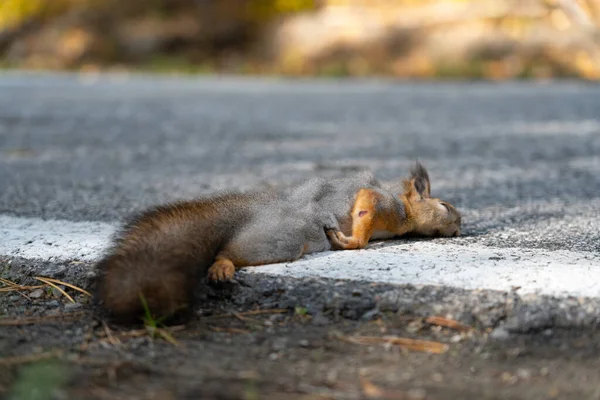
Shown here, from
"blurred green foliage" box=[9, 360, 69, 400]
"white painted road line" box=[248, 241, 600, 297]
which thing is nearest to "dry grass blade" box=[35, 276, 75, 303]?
"white painted road line" box=[248, 241, 600, 297]

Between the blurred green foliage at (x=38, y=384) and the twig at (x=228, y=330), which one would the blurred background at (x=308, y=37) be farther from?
the blurred green foliage at (x=38, y=384)

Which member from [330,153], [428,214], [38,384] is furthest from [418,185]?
[330,153]

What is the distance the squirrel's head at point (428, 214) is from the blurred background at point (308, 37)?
1023 centimetres

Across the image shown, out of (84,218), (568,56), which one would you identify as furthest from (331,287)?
(568,56)

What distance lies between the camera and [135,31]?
17781 mm

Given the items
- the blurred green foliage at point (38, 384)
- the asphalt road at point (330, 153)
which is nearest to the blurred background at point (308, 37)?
the asphalt road at point (330, 153)

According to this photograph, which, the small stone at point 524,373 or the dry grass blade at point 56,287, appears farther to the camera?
the dry grass blade at point 56,287

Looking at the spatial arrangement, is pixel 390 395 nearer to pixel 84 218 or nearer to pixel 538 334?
pixel 538 334

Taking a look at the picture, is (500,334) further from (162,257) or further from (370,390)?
(162,257)

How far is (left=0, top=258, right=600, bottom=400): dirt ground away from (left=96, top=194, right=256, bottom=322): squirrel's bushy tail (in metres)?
0.09

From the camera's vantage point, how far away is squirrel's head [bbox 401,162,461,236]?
3.44 m

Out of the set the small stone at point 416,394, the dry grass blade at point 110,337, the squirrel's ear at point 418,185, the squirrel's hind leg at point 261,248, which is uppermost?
the squirrel's ear at point 418,185

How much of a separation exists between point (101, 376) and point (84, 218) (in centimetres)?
183

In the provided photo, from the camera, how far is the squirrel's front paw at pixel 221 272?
2.76 meters
